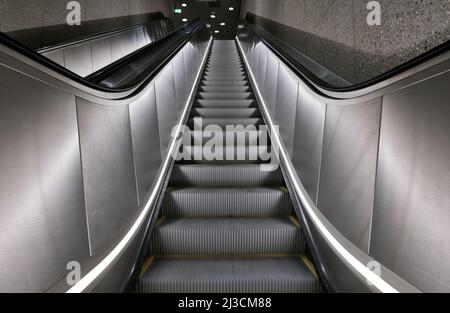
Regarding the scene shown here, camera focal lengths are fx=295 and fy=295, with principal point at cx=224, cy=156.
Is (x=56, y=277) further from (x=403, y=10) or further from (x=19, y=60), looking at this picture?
(x=403, y=10)

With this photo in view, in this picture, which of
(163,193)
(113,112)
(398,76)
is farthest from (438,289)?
(163,193)

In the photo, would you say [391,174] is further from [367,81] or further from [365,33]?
[365,33]

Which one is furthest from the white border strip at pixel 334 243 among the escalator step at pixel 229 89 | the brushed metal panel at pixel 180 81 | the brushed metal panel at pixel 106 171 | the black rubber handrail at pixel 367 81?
the escalator step at pixel 229 89

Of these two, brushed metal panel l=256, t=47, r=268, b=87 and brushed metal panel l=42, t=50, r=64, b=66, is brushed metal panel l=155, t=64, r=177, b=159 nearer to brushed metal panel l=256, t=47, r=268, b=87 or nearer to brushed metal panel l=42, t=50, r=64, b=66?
brushed metal panel l=42, t=50, r=64, b=66

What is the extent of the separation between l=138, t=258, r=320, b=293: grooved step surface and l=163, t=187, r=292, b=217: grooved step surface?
1.86 ft

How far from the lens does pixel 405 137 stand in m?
1.20

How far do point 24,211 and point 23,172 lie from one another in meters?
0.14

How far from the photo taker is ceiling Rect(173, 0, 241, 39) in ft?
54.2

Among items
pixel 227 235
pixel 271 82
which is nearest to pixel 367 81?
pixel 227 235

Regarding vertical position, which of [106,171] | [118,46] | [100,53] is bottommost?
[106,171]

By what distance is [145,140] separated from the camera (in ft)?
7.51

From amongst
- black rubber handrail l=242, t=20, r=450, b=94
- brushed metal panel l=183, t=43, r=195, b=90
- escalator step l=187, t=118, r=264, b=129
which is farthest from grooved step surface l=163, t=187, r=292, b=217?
brushed metal panel l=183, t=43, r=195, b=90

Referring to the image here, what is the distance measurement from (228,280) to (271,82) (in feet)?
8.94

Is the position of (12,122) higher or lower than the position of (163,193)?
higher
